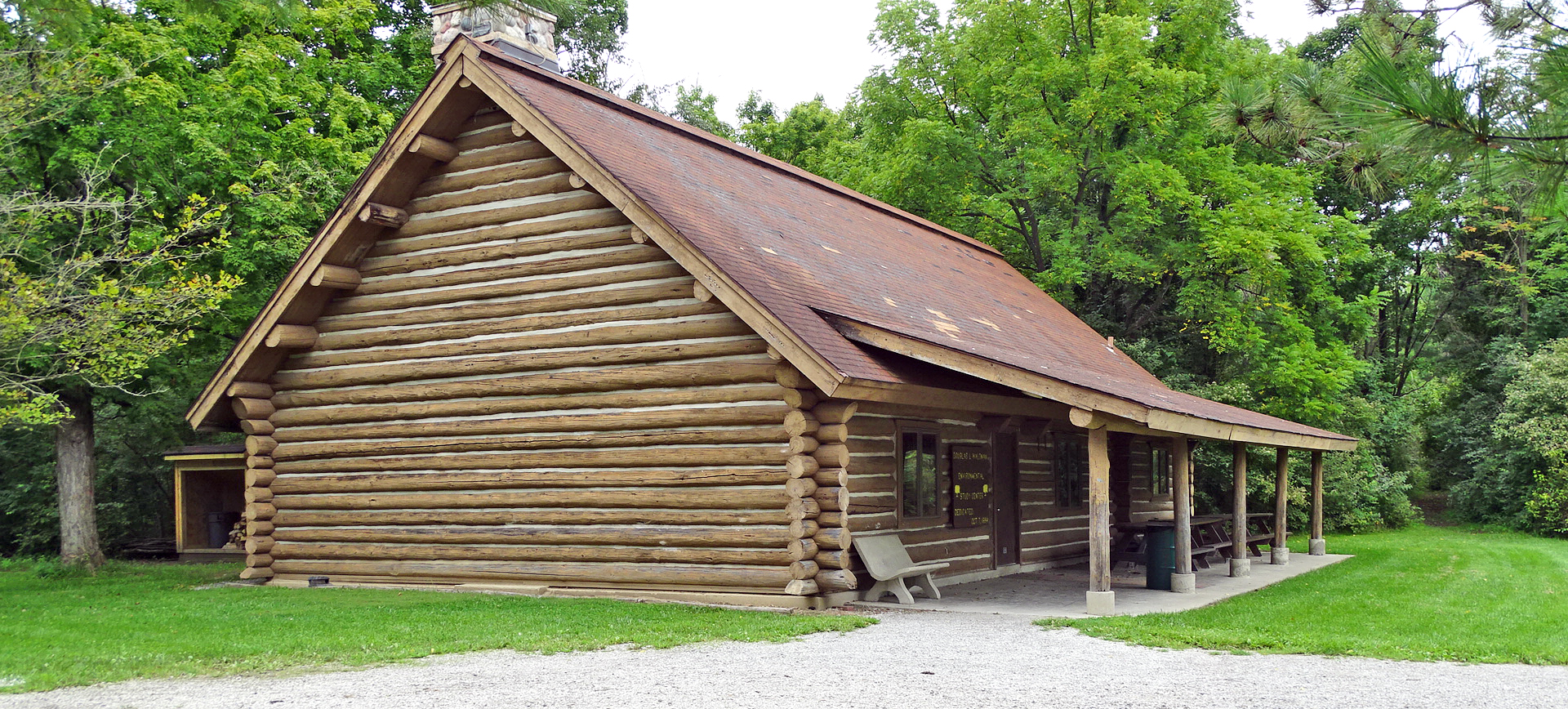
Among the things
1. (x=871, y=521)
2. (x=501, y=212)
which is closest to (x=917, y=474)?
(x=871, y=521)

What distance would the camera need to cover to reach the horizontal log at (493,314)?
43.3 ft

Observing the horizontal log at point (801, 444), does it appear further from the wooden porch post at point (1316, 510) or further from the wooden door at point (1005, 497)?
the wooden porch post at point (1316, 510)

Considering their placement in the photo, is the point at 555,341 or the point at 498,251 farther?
the point at 498,251

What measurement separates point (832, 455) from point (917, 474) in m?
2.56

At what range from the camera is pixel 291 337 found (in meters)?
15.0

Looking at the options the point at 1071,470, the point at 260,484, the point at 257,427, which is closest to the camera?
the point at 257,427

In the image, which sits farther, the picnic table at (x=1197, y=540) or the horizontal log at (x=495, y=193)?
the picnic table at (x=1197, y=540)

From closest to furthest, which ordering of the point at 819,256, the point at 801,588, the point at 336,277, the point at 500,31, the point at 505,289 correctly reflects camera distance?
1. the point at 801,588
2. the point at 505,289
3. the point at 336,277
4. the point at 819,256
5. the point at 500,31

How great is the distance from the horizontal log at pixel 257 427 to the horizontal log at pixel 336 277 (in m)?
1.91

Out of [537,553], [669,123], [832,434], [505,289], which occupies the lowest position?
[537,553]

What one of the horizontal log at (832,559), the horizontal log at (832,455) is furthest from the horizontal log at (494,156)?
the horizontal log at (832,559)

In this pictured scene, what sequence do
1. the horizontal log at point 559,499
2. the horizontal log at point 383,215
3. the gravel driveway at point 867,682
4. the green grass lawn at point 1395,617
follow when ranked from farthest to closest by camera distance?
the horizontal log at point 383,215
the horizontal log at point 559,499
the green grass lawn at point 1395,617
the gravel driveway at point 867,682

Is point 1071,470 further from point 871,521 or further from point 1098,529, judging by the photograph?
point 1098,529

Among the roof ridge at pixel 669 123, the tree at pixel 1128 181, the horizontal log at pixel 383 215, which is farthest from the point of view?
the tree at pixel 1128 181
